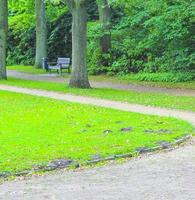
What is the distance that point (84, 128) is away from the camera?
13727 mm

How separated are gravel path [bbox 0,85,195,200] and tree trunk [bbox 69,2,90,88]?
13005mm

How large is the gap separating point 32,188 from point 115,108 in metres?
9.31

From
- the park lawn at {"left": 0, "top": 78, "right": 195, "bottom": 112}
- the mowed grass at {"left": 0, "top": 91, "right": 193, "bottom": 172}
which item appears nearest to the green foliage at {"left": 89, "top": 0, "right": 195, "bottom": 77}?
the park lawn at {"left": 0, "top": 78, "right": 195, "bottom": 112}

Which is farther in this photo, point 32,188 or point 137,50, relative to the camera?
point 137,50

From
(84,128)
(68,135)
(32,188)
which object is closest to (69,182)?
(32,188)

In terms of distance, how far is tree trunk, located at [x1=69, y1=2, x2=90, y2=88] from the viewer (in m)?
23.4

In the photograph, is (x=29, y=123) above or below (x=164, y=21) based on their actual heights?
below

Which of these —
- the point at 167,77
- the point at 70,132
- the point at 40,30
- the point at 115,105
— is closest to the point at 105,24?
the point at 167,77

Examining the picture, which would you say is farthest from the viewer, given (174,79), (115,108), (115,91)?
(174,79)

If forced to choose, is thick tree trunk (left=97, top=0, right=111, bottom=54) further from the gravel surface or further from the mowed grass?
the gravel surface

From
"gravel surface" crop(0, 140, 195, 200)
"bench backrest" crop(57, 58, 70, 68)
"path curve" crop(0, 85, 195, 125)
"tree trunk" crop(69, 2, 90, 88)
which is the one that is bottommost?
"gravel surface" crop(0, 140, 195, 200)

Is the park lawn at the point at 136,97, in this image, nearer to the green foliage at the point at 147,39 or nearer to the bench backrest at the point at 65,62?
the green foliage at the point at 147,39

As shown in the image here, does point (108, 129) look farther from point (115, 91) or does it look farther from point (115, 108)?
point (115, 91)

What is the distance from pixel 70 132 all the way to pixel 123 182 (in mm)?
4711
